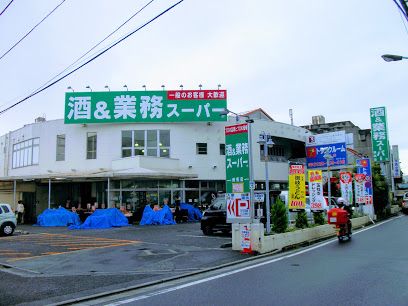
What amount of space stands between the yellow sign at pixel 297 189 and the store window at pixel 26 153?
21.5 m

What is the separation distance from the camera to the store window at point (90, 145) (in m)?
29.0

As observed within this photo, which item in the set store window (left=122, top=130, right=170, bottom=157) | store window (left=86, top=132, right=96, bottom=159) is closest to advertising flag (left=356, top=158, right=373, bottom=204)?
store window (left=122, top=130, right=170, bottom=157)

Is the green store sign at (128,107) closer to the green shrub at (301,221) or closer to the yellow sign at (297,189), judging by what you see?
the yellow sign at (297,189)

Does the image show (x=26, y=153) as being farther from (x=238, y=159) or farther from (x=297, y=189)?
(x=238, y=159)

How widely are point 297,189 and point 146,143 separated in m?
15.2

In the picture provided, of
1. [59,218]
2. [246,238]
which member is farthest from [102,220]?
[246,238]

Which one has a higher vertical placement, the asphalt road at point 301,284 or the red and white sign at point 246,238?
the red and white sign at point 246,238

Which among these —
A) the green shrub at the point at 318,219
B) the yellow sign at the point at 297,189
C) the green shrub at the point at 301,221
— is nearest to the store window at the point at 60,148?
the yellow sign at the point at 297,189

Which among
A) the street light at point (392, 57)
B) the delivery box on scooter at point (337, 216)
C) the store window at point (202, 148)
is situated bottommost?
the delivery box on scooter at point (337, 216)

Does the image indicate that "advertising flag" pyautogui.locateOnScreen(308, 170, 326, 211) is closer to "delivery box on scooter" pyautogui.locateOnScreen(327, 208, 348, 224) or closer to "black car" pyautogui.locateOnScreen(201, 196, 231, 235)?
"delivery box on scooter" pyautogui.locateOnScreen(327, 208, 348, 224)

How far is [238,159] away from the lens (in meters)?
12.7

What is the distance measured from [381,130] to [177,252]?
27.6m

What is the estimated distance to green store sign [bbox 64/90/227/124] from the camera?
Result: 2819cm

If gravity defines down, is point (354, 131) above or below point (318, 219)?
above
